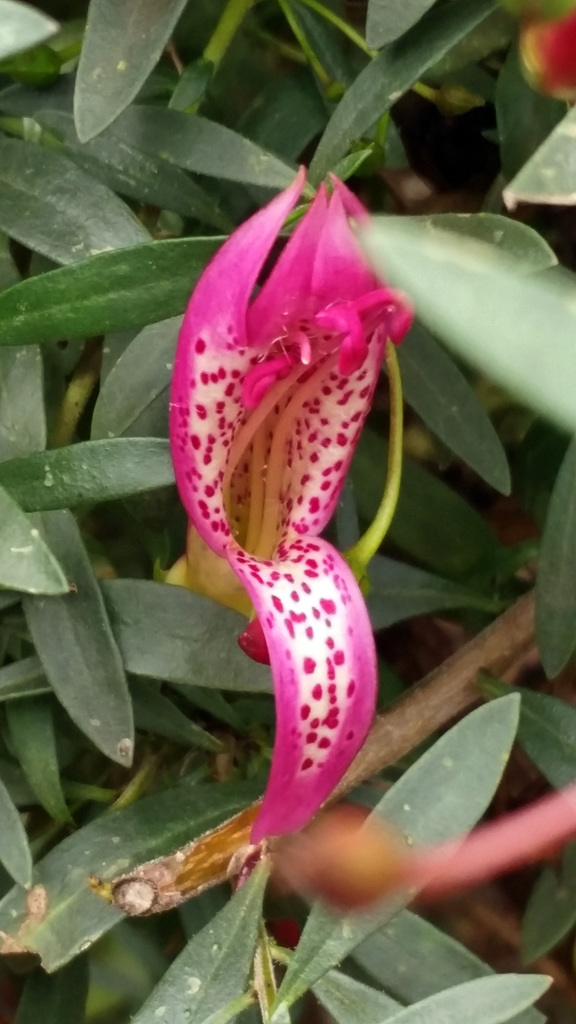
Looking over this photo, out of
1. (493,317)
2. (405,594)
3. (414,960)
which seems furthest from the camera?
(405,594)

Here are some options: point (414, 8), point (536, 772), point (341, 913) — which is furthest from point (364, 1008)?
point (414, 8)

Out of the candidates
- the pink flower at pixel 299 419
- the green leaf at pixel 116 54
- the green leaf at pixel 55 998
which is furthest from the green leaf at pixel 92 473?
the green leaf at pixel 55 998

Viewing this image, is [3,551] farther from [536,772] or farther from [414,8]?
[536,772]

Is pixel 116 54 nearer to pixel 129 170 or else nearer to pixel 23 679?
pixel 129 170

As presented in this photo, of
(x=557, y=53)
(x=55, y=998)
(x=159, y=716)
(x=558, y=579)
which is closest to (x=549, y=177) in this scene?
(x=557, y=53)

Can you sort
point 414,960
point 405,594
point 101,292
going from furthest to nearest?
point 405,594
point 414,960
point 101,292

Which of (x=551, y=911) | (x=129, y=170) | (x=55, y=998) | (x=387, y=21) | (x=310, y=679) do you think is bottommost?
(x=55, y=998)

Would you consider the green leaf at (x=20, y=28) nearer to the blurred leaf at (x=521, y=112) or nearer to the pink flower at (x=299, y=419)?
the pink flower at (x=299, y=419)

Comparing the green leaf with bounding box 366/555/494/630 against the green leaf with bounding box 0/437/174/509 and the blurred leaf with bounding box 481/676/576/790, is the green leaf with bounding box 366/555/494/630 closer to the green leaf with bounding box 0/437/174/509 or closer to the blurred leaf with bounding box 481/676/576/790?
the blurred leaf with bounding box 481/676/576/790
